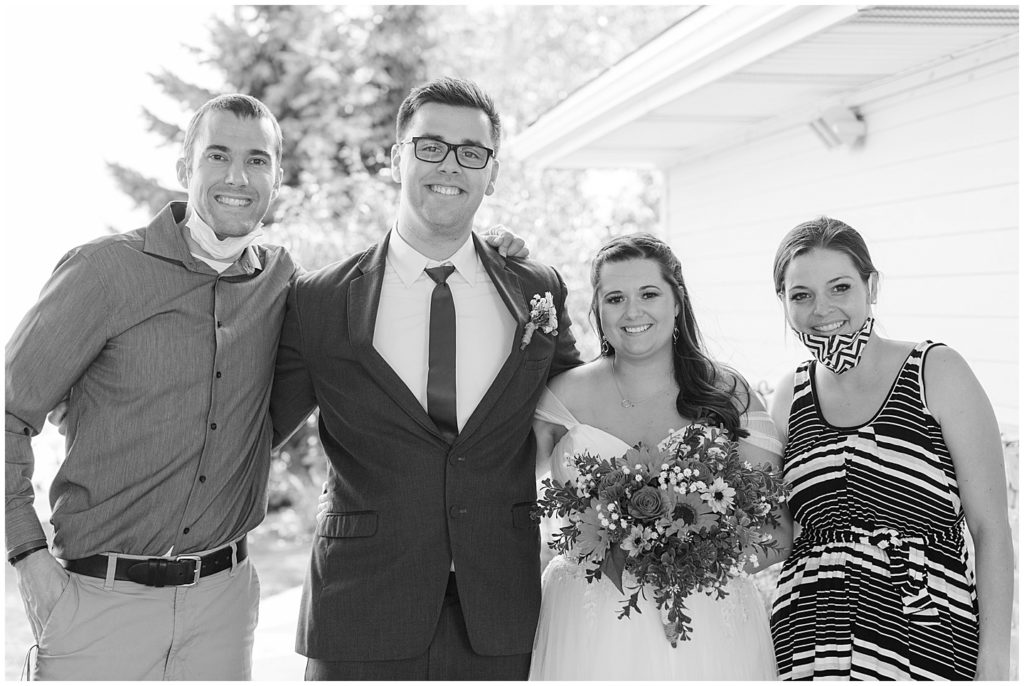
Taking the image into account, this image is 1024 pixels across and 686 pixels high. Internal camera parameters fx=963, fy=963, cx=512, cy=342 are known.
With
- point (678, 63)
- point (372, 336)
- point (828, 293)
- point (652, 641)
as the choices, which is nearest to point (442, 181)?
point (372, 336)

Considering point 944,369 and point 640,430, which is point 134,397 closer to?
point 640,430

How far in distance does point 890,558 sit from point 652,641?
0.84 meters

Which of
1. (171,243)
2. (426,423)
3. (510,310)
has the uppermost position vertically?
(171,243)

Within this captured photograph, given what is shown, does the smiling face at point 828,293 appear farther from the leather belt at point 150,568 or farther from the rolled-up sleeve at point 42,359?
the rolled-up sleeve at point 42,359

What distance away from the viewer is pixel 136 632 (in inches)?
126

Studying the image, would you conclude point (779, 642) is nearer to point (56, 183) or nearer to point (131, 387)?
point (131, 387)

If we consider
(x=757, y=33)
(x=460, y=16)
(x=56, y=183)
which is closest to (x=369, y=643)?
(x=757, y=33)

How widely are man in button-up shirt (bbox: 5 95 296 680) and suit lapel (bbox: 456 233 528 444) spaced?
2.68 ft

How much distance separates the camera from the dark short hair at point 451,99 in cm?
355

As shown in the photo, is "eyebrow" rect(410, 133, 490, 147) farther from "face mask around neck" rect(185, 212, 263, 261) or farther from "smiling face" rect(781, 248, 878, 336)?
"smiling face" rect(781, 248, 878, 336)

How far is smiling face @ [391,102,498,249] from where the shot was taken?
11.5 ft

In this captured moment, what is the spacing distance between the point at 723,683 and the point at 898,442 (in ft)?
3.22

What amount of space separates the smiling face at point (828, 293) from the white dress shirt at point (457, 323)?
1.04 metres

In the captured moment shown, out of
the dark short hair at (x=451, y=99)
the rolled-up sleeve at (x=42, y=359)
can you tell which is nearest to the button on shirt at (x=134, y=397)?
the rolled-up sleeve at (x=42, y=359)
